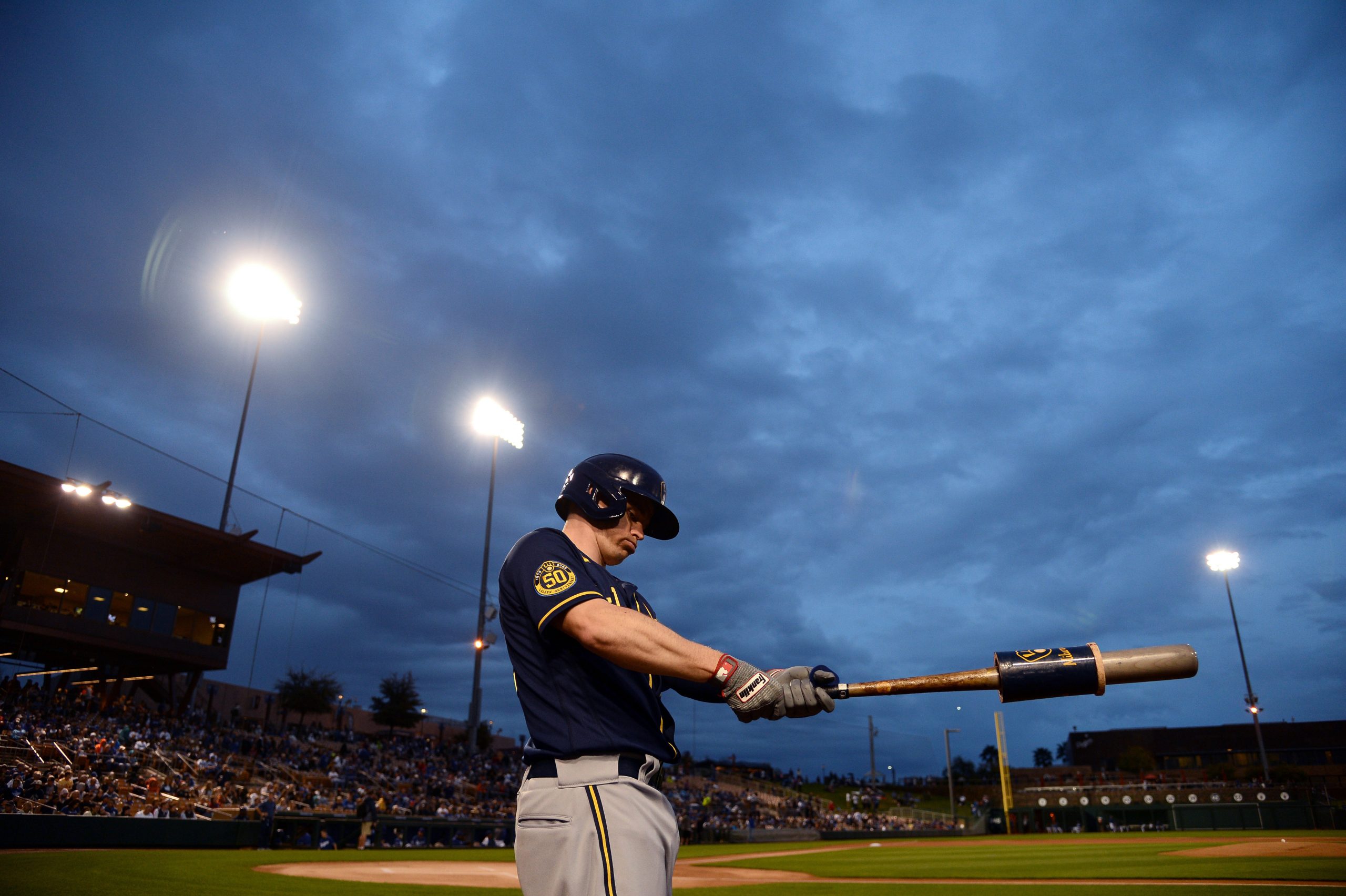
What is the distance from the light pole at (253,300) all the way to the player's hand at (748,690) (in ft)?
109

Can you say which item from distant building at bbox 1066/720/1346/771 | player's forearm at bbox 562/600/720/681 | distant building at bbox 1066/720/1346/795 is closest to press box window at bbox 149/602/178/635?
player's forearm at bbox 562/600/720/681

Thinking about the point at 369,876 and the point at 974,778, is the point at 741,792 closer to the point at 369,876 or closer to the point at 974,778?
the point at 974,778

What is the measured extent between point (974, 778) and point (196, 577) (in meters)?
74.3

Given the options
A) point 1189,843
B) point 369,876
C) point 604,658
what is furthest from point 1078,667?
point 1189,843

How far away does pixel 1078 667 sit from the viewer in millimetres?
2789

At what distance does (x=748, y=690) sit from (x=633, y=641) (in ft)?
1.51

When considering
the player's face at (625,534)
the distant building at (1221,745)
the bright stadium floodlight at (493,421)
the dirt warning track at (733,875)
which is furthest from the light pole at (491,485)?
the distant building at (1221,745)

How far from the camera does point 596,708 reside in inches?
107

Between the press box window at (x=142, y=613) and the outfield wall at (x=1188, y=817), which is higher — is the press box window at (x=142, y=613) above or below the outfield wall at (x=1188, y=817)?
above

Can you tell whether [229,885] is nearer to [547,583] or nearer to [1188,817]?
[547,583]

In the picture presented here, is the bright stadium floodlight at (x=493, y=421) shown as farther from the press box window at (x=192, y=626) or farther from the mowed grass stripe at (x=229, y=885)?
the mowed grass stripe at (x=229, y=885)

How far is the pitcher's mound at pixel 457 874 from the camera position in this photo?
14.3 meters

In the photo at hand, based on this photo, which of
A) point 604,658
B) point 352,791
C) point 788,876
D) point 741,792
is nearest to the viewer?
point 604,658

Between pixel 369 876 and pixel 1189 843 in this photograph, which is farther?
pixel 1189 843
